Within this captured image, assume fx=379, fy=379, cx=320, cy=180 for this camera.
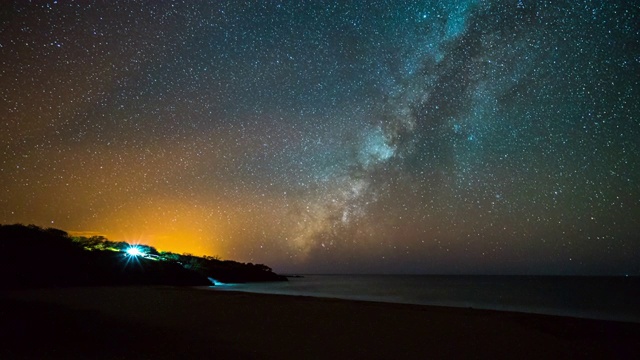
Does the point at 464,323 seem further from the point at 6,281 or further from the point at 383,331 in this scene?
the point at 6,281

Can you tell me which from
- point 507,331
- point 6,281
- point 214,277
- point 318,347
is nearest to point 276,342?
point 318,347

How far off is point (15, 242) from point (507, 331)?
33.4m

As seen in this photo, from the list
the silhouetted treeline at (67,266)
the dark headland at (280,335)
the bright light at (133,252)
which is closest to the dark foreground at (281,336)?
the dark headland at (280,335)

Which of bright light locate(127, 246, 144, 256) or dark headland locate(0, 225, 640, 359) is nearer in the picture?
dark headland locate(0, 225, 640, 359)

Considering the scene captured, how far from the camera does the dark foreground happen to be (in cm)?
642

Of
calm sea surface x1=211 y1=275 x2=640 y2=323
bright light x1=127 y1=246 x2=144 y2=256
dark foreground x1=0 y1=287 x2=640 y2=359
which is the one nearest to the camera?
dark foreground x1=0 y1=287 x2=640 y2=359

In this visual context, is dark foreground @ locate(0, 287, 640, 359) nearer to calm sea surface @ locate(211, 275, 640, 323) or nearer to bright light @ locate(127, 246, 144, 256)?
calm sea surface @ locate(211, 275, 640, 323)

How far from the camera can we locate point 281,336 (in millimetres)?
8086

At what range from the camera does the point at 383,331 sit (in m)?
9.32

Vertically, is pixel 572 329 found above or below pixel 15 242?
below

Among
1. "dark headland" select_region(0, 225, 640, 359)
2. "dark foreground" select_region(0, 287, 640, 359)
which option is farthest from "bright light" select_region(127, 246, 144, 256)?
"dark foreground" select_region(0, 287, 640, 359)

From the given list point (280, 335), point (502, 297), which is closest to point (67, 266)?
point (280, 335)

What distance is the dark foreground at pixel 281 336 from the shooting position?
6418 mm

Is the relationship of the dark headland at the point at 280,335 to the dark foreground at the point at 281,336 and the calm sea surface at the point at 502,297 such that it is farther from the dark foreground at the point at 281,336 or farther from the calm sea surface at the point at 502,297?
the calm sea surface at the point at 502,297
